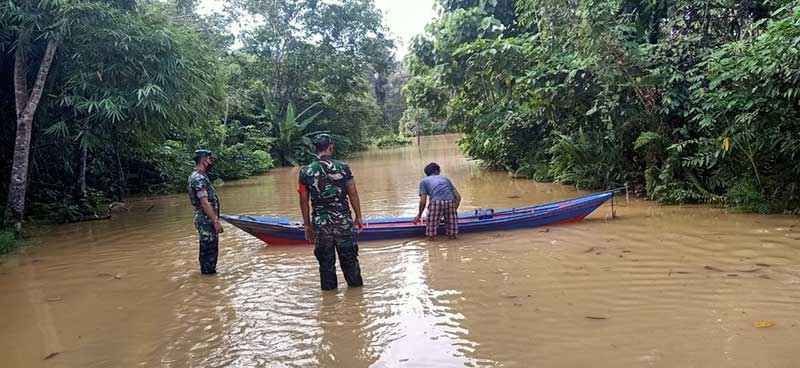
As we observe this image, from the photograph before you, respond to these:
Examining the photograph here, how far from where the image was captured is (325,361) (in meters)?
3.97

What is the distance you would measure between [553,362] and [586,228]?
4992 mm

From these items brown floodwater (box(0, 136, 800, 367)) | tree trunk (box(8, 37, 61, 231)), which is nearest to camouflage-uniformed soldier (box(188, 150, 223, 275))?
brown floodwater (box(0, 136, 800, 367))

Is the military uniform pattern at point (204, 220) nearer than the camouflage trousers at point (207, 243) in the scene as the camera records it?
Yes

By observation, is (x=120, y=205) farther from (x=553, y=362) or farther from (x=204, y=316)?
(x=553, y=362)

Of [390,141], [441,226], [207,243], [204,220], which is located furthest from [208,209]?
[390,141]

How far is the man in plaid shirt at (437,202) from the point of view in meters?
7.85

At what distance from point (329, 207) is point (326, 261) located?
0.57 m

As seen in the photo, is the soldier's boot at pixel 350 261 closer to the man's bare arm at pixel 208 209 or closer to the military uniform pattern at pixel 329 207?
the military uniform pattern at pixel 329 207

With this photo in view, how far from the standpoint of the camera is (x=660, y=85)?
30.9 feet

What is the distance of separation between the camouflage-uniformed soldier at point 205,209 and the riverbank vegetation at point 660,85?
5978mm

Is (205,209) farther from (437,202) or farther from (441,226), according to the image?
(441,226)

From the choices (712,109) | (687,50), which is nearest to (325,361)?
(712,109)

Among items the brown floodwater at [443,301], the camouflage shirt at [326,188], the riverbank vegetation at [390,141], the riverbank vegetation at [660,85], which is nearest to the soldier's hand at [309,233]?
the camouflage shirt at [326,188]

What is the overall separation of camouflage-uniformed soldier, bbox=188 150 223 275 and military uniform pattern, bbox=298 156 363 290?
1393 millimetres
